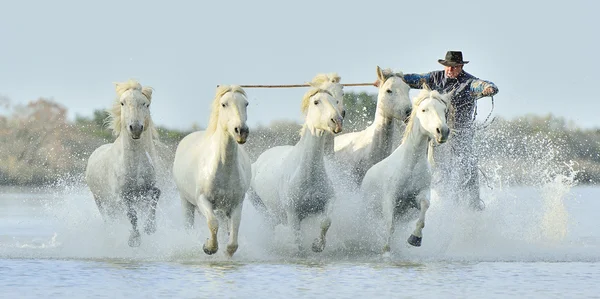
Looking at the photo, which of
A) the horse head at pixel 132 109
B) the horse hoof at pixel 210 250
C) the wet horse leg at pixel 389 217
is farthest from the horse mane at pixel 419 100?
the horse head at pixel 132 109

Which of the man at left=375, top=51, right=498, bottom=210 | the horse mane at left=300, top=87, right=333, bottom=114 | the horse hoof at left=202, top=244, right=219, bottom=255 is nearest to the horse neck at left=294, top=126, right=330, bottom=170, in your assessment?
the horse mane at left=300, top=87, right=333, bottom=114

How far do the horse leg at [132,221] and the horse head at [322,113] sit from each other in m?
2.02

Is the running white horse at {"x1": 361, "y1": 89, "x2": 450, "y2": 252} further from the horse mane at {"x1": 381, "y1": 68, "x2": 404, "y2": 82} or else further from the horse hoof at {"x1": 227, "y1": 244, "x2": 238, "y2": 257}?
the horse hoof at {"x1": 227, "y1": 244, "x2": 238, "y2": 257}

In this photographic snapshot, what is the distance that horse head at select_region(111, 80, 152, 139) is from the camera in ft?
42.1

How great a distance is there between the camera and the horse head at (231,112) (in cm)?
1191

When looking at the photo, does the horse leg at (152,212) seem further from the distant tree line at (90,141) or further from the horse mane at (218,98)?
the distant tree line at (90,141)

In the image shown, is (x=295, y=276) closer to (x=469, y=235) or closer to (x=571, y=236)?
(x=469, y=235)

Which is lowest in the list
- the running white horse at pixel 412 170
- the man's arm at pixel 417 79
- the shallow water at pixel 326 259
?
the shallow water at pixel 326 259

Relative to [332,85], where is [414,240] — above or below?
below

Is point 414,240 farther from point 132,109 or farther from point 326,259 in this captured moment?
point 132,109

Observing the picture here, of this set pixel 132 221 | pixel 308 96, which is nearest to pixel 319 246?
pixel 308 96

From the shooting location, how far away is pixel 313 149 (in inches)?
498

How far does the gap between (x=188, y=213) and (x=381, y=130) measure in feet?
7.23

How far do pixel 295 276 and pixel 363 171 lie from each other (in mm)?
2880
